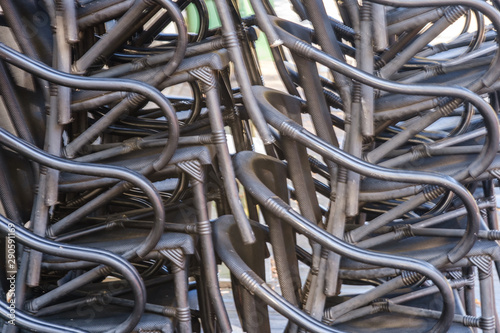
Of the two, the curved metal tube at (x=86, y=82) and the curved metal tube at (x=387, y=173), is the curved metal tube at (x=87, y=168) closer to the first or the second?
the curved metal tube at (x=86, y=82)

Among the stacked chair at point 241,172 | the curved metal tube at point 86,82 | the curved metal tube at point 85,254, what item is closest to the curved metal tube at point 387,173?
the stacked chair at point 241,172

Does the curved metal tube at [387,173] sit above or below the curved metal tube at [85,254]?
above

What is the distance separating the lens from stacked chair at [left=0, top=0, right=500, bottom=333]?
1219 mm

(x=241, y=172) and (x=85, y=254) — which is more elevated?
(x=241, y=172)

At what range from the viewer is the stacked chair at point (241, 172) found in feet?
4.00

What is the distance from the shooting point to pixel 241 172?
1.36 meters

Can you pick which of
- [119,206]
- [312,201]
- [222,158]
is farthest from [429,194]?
[119,206]

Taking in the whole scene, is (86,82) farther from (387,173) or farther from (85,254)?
(387,173)

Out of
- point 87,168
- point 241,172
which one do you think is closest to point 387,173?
point 241,172

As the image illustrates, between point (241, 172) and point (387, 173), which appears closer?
point (387, 173)

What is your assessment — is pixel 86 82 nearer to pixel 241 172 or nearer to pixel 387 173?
pixel 241 172

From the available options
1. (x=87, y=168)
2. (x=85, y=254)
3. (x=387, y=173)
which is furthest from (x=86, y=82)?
(x=387, y=173)

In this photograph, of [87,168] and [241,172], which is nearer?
[87,168]

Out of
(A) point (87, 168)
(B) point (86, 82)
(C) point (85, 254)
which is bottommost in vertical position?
(C) point (85, 254)
